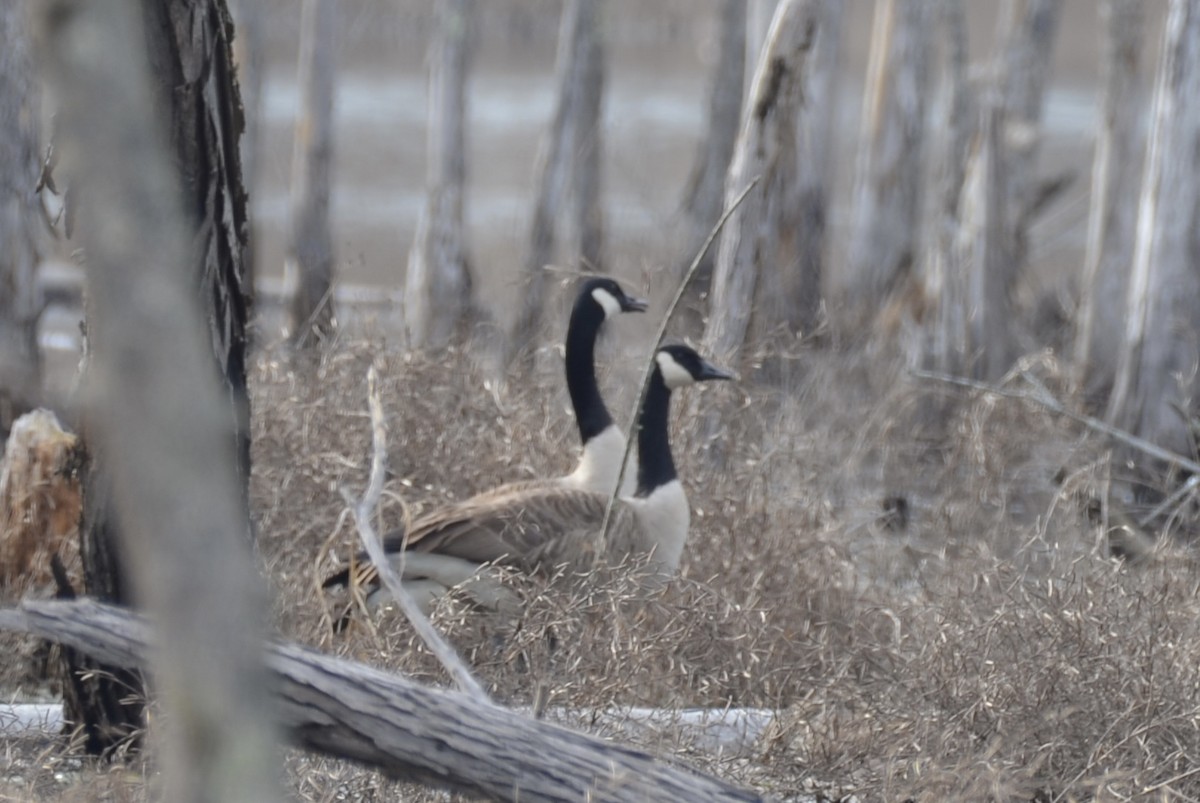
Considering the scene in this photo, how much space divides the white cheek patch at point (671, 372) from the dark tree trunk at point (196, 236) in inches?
77.9

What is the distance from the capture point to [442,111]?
11859mm

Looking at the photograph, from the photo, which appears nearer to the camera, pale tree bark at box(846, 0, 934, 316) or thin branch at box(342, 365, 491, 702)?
thin branch at box(342, 365, 491, 702)

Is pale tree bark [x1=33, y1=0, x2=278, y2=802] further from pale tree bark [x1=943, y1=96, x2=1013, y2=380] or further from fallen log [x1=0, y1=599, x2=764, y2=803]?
pale tree bark [x1=943, y1=96, x2=1013, y2=380]

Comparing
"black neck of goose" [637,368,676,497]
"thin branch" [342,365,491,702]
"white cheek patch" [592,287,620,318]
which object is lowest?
"black neck of goose" [637,368,676,497]

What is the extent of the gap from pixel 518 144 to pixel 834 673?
68.0 feet

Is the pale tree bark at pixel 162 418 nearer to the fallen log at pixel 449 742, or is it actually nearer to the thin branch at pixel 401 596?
the fallen log at pixel 449 742

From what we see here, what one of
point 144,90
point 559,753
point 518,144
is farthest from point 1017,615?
point 518,144

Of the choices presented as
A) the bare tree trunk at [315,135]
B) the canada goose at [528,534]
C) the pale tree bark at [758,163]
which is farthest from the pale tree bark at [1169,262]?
the bare tree trunk at [315,135]

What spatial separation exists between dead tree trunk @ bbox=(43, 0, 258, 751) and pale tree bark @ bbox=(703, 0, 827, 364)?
125 inches

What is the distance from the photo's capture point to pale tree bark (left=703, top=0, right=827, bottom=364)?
23.5ft

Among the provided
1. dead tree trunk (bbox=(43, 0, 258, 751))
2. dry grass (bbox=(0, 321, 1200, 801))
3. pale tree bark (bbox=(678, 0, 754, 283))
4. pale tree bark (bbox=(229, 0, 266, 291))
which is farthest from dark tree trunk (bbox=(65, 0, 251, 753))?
pale tree bark (bbox=(678, 0, 754, 283))

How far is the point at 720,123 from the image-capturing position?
14.3 m

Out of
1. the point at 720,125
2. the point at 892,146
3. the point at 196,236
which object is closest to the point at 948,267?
the point at 892,146

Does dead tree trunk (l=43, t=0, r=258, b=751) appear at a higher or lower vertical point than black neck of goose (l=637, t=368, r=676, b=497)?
higher
